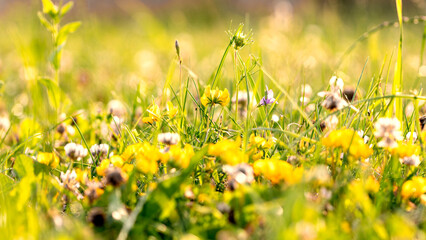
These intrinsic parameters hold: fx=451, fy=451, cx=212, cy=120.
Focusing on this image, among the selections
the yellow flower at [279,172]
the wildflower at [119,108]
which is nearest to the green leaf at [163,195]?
the yellow flower at [279,172]

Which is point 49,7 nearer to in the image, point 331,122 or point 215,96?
point 215,96

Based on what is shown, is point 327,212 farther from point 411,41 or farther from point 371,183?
point 411,41

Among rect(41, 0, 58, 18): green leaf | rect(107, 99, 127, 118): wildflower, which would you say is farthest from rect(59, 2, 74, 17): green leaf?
rect(107, 99, 127, 118): wildflower

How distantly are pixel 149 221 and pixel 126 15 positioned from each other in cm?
792

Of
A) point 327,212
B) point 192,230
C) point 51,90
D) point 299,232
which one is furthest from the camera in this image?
point 51,90

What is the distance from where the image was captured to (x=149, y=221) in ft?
3.33

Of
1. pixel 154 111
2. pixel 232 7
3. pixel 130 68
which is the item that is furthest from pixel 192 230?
pixel 232 7

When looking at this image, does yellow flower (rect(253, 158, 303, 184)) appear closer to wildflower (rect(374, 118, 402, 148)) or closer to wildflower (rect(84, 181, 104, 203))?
wildflower (rect(374, 118, 402, 148))

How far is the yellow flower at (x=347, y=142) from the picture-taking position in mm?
1140

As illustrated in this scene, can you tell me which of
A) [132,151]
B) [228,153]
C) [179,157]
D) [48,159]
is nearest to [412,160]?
[228,153]

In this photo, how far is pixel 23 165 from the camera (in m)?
1.29

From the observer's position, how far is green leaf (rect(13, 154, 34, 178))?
1288 millimetres

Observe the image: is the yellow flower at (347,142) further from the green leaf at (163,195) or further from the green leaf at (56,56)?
the green leaf at (56,56)

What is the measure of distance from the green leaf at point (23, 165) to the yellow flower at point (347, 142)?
0.82 m
